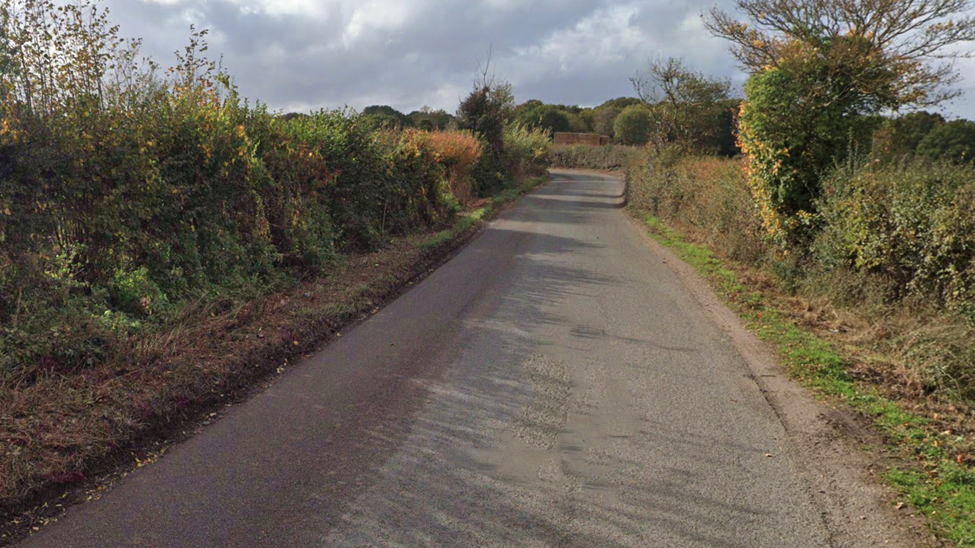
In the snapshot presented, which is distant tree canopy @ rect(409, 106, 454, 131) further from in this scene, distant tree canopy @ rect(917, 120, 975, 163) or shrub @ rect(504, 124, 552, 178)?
distant tree canopy @ rect(917, 120, 975, 163)

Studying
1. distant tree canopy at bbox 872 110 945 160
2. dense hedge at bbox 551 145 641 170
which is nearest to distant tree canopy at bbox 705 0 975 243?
distant tree canopy at bbox 872 110 945 160

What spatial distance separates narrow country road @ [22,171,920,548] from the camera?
373 cm

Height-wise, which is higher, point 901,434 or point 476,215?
point 476,215

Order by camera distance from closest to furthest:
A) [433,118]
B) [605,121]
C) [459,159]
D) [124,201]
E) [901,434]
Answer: [901,434] → [124,201] → [459,159] → [433,118] → [605,121]

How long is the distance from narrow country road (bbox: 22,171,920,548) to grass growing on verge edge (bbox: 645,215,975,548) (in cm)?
33

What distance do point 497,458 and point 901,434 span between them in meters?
3.26

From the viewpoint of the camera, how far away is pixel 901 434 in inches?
203

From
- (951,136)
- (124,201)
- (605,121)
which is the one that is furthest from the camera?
(605,121)

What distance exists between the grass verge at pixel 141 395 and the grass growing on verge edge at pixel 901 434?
5082 millimetres

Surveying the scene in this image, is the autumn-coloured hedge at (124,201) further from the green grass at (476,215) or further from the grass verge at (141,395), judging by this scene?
the green grass at (476,215)

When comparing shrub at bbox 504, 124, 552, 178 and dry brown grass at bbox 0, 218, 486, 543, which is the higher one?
shrub at bbox 504, 124, 552, 178

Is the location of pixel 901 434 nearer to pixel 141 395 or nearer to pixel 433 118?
pixel 141 395

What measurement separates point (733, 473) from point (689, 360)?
8.54ft

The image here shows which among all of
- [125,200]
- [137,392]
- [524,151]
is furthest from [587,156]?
[137,392]
